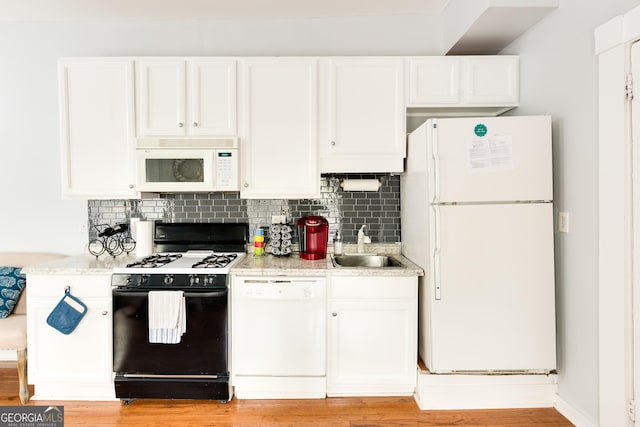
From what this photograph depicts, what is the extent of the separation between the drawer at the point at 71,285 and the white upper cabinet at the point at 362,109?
1.72m

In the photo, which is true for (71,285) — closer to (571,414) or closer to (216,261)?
(216,261)

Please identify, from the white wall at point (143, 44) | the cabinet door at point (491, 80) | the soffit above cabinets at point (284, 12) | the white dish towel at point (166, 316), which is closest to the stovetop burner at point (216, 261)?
the white dish towel at point (166, 316)

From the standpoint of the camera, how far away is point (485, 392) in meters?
2.17

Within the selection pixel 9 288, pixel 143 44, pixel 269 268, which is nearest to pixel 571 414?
pixel 269 268

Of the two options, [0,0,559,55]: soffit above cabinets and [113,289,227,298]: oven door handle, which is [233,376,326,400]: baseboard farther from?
[0,0,559,55]: soffit above cabinets

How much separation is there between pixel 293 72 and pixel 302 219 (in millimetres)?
1079

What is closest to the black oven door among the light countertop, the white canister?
the light countertop

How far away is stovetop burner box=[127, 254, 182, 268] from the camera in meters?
2.28

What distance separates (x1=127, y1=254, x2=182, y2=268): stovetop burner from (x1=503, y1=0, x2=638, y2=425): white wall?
2574 mm

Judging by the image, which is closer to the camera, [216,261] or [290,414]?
[290,414]

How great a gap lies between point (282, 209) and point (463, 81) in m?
1.67

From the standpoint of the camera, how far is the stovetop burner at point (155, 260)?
7.48ft

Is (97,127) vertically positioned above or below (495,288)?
above
